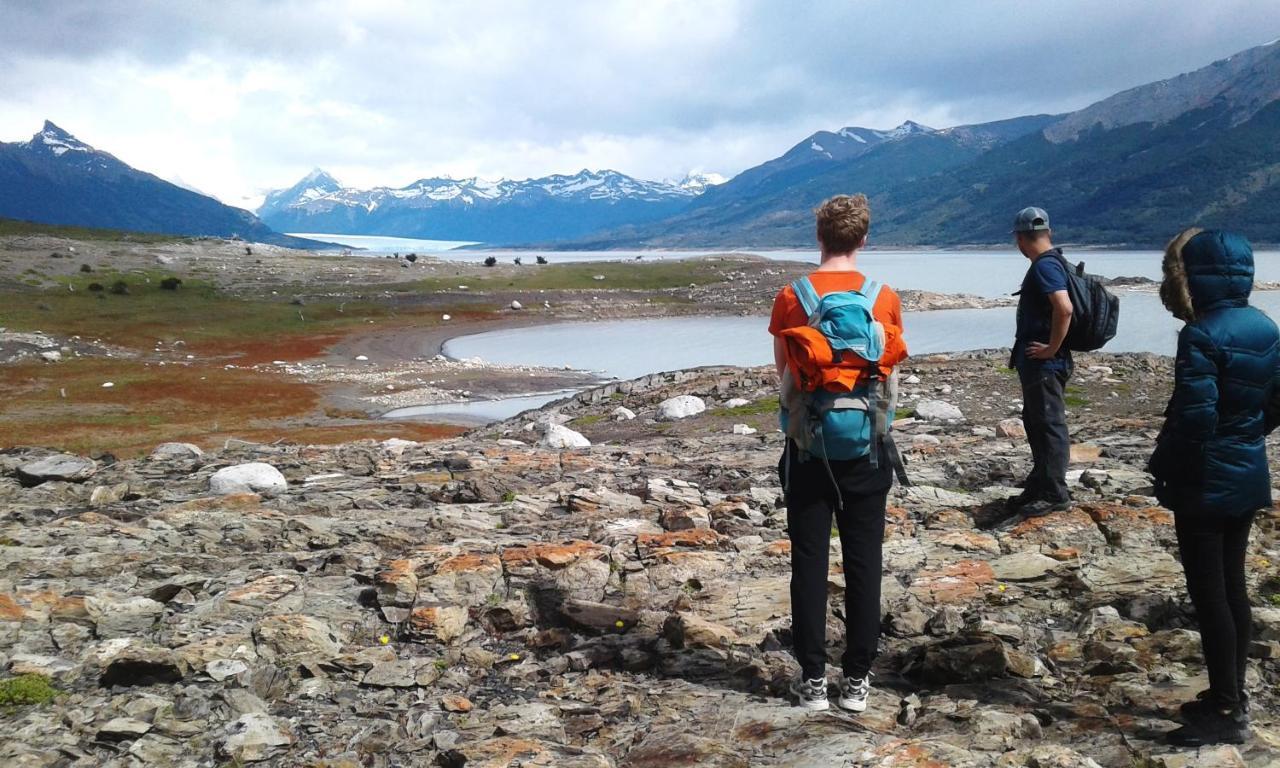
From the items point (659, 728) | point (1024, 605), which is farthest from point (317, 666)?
point (1024, 605)

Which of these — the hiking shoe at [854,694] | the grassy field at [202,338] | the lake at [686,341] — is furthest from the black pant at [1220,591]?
the lake at [686,341]

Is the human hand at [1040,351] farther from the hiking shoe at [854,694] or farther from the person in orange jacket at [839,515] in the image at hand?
the hiking shoe at [854,694]

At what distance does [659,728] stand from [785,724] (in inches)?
30.3

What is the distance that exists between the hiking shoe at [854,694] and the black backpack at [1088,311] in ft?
14.8

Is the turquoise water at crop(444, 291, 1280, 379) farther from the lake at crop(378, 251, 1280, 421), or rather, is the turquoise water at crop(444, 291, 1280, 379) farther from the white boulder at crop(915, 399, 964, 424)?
the white boulder at crop(915, 399, 964, 424)

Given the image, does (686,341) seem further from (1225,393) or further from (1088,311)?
(1225,393)

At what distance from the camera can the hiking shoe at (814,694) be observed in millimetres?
5062

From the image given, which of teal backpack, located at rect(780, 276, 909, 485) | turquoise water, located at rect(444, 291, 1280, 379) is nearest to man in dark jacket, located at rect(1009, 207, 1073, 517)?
teal backpack, located at rect(780, 276, 909, 485)

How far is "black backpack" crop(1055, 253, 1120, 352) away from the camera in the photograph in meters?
7.78

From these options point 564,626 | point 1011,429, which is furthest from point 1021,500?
point 1011,429

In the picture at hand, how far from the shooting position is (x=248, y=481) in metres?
11.5

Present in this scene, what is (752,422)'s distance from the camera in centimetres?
2023

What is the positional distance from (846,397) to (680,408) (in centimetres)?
1816

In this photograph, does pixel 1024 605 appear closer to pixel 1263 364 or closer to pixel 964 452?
pixel 1263 364
